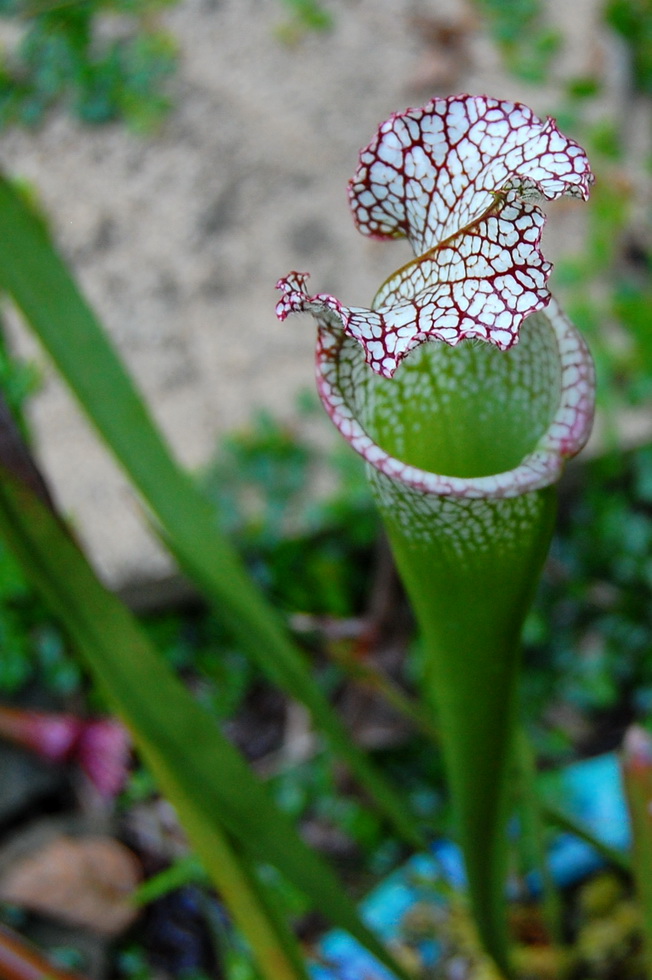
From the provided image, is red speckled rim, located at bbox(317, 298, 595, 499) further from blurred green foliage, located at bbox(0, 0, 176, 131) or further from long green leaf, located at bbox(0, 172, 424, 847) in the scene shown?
blurred green foliage, located at bbox(0, 0, 176, 131)

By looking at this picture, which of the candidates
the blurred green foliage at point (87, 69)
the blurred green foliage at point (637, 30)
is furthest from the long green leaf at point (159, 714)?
the blurred green foliage at point (637, 30)

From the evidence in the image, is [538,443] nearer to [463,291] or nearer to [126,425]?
[463,291]

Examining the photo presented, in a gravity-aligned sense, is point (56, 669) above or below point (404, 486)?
below

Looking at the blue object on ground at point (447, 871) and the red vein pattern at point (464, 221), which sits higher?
the red vein pattern at point (464, 221)

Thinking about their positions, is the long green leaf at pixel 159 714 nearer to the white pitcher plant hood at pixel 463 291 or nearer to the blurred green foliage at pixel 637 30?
the white pitcher plant hood at pixel 463 291

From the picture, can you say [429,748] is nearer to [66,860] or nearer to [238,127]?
[66,860]

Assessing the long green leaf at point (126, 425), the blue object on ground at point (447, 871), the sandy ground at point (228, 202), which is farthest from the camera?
the sandy ground at point (228, 202)

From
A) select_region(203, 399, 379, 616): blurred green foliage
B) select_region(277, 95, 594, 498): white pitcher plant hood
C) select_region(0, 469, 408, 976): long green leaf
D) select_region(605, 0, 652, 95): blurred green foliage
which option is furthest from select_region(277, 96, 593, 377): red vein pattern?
select_region(605, 0, 652, 95): blurred green foliage

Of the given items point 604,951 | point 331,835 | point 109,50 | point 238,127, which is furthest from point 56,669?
point 109,50
